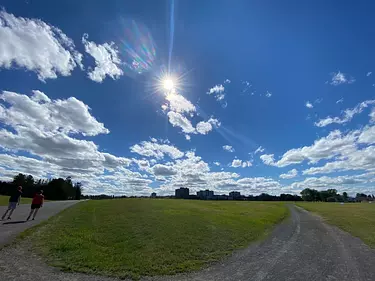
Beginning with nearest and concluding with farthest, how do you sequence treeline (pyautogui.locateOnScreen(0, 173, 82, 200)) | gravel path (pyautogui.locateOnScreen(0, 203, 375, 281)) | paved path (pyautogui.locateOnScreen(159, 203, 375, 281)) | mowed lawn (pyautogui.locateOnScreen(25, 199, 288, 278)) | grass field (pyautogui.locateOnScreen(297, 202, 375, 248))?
gravel path (pyautogui.locateOnScreen(0, 203, 375, 281)) < paved path (pyautogui.locateOnScreen(159, 203, 375, 281)) < mowed lawn (pyautogui.locateOnScreen(25, 199, 288, 278)) < grass field (pyautogui.locateOnScreen(297, 202, 375, 248)) < treeline (pyautogui.locateOnScreen(0, 173, 82, 200))

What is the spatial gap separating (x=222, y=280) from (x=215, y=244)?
5021 mm

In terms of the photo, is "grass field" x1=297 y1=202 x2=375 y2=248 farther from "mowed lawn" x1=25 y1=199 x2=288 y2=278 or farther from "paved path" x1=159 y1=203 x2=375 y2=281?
"mowed lawn" x1=25 y1=199 x2=288 y2=278

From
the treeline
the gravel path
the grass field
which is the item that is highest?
the treeline

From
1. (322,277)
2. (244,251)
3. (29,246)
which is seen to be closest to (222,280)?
(322,277)

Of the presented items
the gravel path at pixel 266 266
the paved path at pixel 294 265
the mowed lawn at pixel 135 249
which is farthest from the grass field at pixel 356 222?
the mowed lawn at pixel 135 249

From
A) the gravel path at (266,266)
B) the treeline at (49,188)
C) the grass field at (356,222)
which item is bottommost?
the gravel path at (266,266)

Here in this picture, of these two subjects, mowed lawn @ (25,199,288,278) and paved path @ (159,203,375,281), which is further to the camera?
mowed lawn @ (25,199,288,278)

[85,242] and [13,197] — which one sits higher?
[13,197]

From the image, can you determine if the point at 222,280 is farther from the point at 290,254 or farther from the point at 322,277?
the point at 290,254

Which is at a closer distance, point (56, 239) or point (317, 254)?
point (317, 254)

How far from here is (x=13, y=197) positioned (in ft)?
56.9

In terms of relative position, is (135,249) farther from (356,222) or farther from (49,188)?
(49,188)

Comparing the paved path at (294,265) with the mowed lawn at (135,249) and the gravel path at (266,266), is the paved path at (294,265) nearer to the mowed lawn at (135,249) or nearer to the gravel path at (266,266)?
the gravel path at (266,266)

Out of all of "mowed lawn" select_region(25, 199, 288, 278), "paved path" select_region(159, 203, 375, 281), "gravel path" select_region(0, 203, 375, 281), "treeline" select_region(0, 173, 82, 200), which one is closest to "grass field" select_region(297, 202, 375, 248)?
"paved path" select_region(159, 203, 375, 281)
